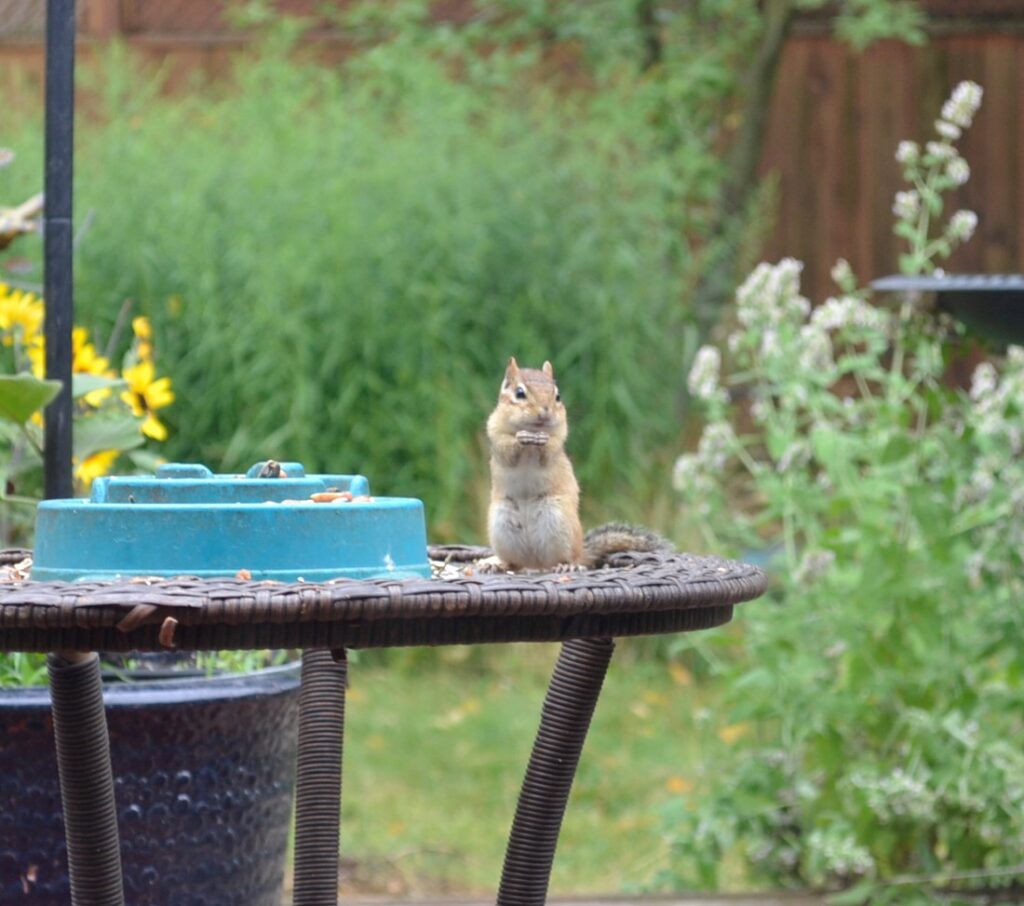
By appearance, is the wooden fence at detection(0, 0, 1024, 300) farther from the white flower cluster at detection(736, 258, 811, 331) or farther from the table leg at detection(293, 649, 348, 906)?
the table leg at detection(293, 649, 348, 906)

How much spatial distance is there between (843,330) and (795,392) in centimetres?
22

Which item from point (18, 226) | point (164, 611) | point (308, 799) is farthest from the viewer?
point (18, 226)

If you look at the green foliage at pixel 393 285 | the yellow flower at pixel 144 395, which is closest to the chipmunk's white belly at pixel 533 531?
the yellow flower at pixel 144 395

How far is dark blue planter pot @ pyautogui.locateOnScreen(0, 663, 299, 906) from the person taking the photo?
2107 mm

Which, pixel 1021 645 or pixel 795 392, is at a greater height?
pixel 795 392

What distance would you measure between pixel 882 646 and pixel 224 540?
1869 millimetres

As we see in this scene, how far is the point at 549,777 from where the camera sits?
1950mm

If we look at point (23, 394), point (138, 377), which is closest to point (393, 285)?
point (138, 377)

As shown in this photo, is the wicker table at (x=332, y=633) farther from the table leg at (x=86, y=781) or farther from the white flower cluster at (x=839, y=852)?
the white flower cluster at (x=839, y=852)

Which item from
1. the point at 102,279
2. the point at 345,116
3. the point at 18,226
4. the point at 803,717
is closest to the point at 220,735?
the point at 18,226

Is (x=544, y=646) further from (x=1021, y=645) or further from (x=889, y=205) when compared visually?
(x=889, y=205)

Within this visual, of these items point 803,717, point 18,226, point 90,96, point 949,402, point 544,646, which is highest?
point 90,96

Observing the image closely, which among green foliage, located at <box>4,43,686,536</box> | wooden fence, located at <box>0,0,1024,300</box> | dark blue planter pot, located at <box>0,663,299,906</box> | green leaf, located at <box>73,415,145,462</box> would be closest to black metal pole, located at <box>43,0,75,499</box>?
green leaf, located at <box>73,415,145,462</box>

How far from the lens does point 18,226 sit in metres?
2.83
